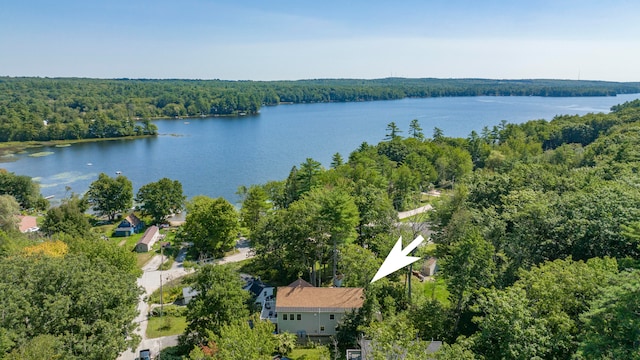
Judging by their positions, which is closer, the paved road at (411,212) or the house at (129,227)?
the house at (129,227)

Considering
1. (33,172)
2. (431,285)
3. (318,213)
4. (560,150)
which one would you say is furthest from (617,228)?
(33,172)

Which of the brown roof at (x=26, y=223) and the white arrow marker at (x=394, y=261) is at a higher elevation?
the white arrow marker at (x=394, y=261)

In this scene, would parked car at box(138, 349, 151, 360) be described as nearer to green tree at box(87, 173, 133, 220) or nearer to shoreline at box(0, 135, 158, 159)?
green tree at box(87, 173, 133, 220)

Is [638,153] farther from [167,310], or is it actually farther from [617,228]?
[167,310]

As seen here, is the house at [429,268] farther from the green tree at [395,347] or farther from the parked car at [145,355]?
the parked car at [145,355]

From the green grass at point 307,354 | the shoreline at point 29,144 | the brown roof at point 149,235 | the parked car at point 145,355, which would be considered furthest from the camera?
the shoreline at point 29,144

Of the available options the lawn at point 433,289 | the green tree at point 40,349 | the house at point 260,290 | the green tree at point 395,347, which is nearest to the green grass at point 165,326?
the house at point 260,290

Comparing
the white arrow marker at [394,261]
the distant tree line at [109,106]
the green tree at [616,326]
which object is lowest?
the white arrow marker at [394,261]

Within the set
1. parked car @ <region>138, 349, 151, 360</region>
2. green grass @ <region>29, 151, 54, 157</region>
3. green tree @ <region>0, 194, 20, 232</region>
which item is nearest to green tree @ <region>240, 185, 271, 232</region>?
parked car @ <region>138, 349, 151, 360</region>

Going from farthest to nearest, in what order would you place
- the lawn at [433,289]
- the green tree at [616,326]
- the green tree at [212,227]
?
the green tree at [212,227], the lawn at [433,289], the green tree at [616,326]

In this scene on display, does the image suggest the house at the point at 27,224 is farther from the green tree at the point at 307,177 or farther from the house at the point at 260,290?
the house at the point at 260,290

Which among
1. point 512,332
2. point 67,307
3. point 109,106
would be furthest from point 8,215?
point 109,106
